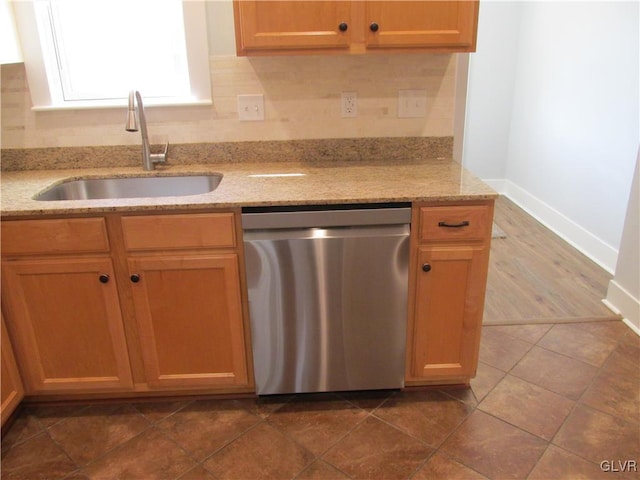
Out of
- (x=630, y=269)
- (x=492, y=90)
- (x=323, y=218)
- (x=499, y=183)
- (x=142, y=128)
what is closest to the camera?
(x=323, y=218)

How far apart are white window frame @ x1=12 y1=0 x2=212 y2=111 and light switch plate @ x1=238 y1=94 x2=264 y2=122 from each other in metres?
0.14

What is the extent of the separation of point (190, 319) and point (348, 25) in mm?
1241

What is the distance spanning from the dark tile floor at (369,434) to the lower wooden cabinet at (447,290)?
7.5 inches

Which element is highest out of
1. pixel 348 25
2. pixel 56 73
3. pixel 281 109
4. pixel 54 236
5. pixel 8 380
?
pixel 348 25

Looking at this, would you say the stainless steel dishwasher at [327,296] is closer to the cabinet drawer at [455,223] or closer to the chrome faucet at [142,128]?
the cabinet drawer at [455,223]

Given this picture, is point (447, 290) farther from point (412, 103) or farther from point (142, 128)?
Result: point (142, 128)

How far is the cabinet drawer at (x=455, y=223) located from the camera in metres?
1.79

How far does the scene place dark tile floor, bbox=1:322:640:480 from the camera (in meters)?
1.75

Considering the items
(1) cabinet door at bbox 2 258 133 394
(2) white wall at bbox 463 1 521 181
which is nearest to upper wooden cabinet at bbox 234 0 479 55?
(1) cabinet door at bbox 2 258 133 394

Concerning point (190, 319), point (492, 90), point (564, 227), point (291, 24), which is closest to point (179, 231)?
point (190, 319)

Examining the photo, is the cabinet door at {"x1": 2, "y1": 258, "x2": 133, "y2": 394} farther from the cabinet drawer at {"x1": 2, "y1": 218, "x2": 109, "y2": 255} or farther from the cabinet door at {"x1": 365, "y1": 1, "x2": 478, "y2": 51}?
the cabinet door at {"x1": 365, "y1": 1, "x2": 478, "y2": 51}

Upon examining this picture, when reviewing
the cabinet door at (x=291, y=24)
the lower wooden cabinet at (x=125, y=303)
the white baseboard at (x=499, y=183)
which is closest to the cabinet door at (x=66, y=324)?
the lower wooden cabinet at (x=125, y=303)

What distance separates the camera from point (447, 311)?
194 cm

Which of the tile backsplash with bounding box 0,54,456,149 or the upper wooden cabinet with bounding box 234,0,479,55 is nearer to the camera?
the upper wooden cabinet with bounding box 234,0,479,55
